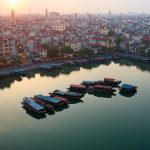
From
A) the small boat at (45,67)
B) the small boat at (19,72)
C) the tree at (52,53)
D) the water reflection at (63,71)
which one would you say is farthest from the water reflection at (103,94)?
the tree at (52,53)

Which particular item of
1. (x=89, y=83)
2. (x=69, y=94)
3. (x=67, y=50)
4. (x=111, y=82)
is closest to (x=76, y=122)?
(x=69, y=94)

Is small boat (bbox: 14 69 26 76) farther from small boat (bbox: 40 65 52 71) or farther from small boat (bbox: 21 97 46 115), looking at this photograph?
small boat (bbox: 21 97 46 115)

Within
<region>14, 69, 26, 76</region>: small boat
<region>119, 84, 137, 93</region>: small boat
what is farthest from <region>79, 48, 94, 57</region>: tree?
<region>119, 84, 137, 93</region>: small boat

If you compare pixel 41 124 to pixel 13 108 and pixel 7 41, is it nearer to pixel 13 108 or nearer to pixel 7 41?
pixel 13 108

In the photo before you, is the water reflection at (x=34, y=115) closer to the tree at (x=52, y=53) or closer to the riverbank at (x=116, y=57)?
the riverbank at (x=116, y=57)

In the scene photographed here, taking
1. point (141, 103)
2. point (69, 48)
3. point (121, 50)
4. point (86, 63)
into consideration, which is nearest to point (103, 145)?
point (141, 103)
